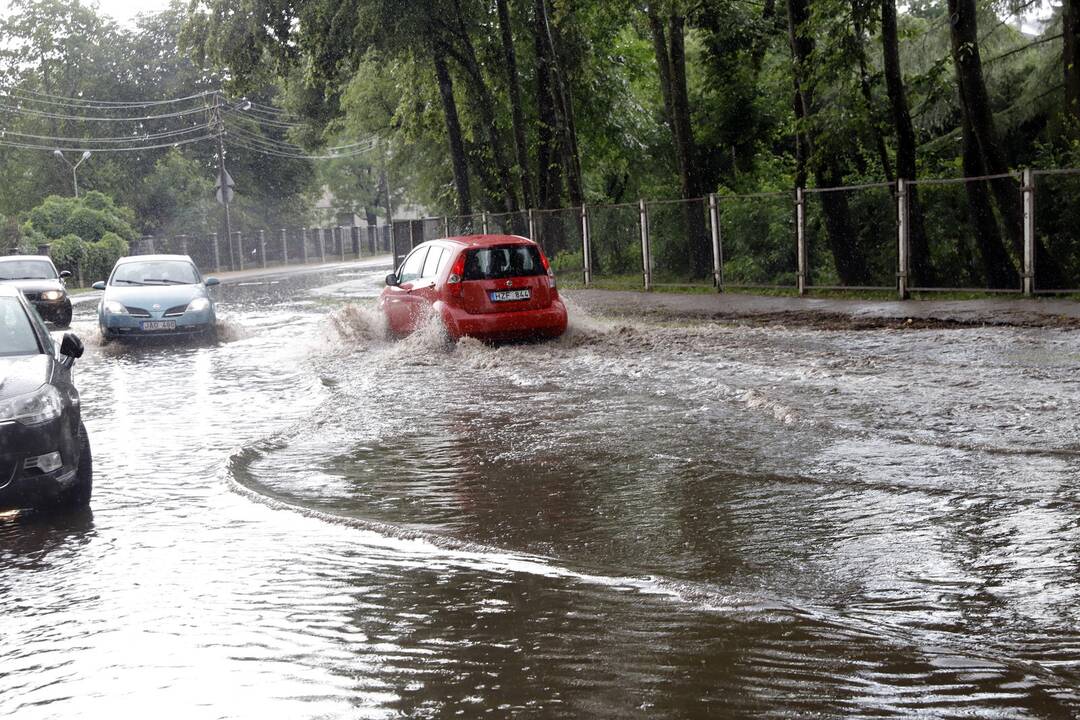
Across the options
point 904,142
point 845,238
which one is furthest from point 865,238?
point 904,142

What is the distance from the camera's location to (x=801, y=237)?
2159 centimetres

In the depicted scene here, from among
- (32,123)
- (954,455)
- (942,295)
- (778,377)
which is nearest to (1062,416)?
(954,455)

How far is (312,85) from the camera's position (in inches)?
1294

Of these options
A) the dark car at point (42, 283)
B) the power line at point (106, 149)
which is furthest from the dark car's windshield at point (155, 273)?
the power line at point (106, 149)

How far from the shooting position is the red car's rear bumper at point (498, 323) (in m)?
15.9

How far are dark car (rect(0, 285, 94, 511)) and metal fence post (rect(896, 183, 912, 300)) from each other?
13723 millimetres

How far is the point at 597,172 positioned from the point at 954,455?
3189 cm

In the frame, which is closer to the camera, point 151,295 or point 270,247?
point 151,295

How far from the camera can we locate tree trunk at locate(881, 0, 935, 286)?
1931 centimetres

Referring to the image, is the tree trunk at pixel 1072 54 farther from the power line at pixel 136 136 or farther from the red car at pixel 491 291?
the power line at pixel 136 136

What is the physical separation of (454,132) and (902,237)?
18.1 metres

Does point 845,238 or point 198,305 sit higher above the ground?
point 845,238

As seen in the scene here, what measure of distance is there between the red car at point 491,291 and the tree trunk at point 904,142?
240 inches

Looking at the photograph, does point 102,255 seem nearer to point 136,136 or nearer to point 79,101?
point 136,136
